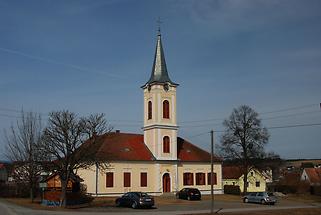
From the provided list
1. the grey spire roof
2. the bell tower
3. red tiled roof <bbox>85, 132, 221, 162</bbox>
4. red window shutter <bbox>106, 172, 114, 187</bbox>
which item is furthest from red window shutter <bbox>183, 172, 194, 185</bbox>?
the grey spire roof

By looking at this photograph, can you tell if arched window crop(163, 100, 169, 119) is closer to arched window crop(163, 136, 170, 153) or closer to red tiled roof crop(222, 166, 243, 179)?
arched window crop(163, 136, 170, 153)

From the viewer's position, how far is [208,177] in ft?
215

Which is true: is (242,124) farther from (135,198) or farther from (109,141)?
(135,198)

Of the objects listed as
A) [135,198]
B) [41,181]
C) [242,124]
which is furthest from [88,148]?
[242,124]

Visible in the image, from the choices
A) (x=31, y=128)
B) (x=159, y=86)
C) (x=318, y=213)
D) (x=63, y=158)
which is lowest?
(x=318, y=213)

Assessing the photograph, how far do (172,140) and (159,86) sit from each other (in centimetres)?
759

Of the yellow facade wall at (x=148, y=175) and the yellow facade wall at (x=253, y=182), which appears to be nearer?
the yellow facade wall at (x=148, y=175)

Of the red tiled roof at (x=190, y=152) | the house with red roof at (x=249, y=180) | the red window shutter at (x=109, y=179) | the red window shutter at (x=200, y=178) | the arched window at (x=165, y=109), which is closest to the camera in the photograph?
the red window shutter at (x=109, y=179)

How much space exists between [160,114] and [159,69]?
6.59 meters

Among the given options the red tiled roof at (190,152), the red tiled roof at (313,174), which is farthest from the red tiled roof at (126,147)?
the red tiled roof at (313,174)

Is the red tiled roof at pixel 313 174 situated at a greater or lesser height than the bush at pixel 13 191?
greater

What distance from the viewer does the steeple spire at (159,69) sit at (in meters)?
62.5

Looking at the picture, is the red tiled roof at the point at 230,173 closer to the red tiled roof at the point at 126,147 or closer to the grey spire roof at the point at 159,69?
the red tiled roof at the point at 126,147

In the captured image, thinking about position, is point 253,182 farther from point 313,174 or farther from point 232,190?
point 313,174
